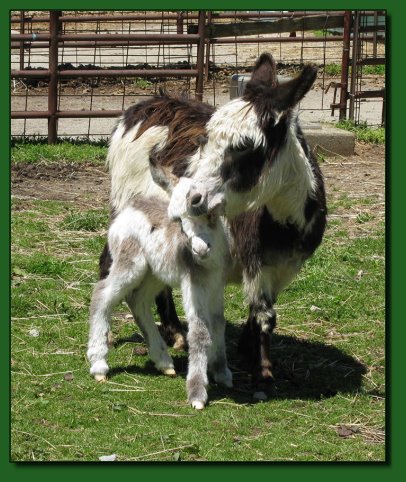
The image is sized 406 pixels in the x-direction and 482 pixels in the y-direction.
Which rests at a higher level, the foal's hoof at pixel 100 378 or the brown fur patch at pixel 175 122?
the brown fur patch at pixel 175 122

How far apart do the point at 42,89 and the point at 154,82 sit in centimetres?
171

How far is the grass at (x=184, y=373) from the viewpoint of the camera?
218 inches

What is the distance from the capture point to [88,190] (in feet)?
35.2

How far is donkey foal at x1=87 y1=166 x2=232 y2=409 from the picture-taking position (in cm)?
579

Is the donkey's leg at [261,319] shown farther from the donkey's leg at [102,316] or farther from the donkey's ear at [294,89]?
the donkey's ear at [294,89]

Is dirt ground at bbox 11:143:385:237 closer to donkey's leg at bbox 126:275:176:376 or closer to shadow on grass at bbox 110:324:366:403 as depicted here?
shadow on grass at bbox 110:324:366:403

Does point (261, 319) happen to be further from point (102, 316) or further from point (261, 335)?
point (102, 316)

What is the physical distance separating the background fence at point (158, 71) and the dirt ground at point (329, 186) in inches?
56.6

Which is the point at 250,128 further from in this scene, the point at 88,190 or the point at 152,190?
the point at 88,190

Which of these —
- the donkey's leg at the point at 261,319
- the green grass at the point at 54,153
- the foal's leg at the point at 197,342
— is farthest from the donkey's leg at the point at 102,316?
the green grass at the point at 54,153

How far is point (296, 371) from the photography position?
271 inches

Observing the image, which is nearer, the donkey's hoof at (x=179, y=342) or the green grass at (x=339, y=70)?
the donkey's hoof at (x=179, y=342)

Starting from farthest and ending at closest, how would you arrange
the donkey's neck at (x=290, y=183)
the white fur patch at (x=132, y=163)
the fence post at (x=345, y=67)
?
1. the fence post at (x=345, y=67)
2. the white fur patch at (x=132, y=163)
3. the donkey's neck at (x=290, y=183)

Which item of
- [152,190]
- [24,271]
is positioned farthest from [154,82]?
[152,190]
